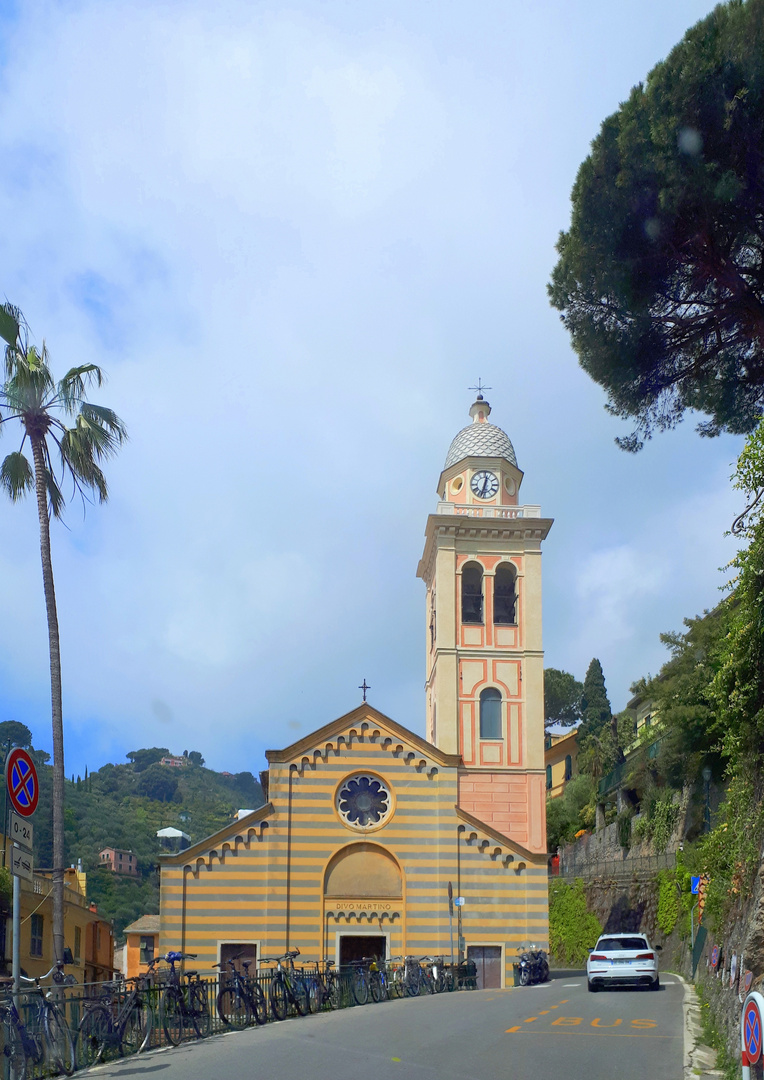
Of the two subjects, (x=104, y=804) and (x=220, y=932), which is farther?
(x=104, y=804)

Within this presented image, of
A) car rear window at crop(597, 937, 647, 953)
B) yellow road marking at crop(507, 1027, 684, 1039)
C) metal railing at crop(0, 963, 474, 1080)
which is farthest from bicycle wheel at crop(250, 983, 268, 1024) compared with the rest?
car rear window at crop(597, 937, 647, 953)

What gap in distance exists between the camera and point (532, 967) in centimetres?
3544

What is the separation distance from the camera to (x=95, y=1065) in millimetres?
14219

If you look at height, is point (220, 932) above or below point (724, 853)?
below

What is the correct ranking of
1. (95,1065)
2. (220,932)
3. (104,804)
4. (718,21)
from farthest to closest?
(104,804)
(220,932)
(718,21)
(95,1065)

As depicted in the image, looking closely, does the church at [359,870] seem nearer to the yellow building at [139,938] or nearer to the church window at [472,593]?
the church window at [472,593]

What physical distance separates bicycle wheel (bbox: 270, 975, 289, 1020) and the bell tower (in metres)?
22.3

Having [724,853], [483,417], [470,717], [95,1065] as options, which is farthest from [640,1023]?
[483,417]

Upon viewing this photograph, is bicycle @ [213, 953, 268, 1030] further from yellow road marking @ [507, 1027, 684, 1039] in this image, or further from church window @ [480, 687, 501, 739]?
church window @ [480, 687, 501, 739]

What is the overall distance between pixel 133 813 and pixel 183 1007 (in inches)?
3667

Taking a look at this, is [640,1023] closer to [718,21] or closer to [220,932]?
[718,21]

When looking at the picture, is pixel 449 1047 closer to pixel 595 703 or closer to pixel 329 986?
pixel 329 986

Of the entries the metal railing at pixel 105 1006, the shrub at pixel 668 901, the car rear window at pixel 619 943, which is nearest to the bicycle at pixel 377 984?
the car rear window at pixel 619 943

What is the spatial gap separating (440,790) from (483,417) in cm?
1885
